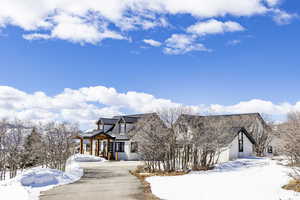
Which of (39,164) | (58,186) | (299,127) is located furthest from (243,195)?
(39,164)

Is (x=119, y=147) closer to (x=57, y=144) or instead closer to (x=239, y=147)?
(x=239, y=147)

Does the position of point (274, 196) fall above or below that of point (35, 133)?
below

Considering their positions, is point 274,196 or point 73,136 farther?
point 73,136

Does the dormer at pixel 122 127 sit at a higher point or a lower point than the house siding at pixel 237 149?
higher

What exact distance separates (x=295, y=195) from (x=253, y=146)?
23.7 metres

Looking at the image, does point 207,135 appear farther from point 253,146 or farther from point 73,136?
point 253,146

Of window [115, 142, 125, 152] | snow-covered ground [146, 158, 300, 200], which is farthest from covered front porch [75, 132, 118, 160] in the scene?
snow-covered ground [146, 158, 300, 200]

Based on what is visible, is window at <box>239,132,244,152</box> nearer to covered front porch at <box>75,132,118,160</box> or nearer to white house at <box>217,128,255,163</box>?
white house at <box>217,128,255,163</box>

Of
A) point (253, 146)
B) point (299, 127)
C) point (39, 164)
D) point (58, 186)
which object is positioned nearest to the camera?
point (299, 127)

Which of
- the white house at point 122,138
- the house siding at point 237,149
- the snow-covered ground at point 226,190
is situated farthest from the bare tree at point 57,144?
the house siding at point 237,149

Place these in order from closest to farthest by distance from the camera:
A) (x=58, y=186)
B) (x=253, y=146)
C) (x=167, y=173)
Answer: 1. (x=58, y=186)
2. (x=167, y=173)
3. (x=253, y=146)

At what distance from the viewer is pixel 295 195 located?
11867 mm

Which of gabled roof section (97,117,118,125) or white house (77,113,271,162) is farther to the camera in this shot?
gabled roof section (97,117,118,125)

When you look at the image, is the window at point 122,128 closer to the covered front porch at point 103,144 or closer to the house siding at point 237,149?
the covered front porch at point 103,144
